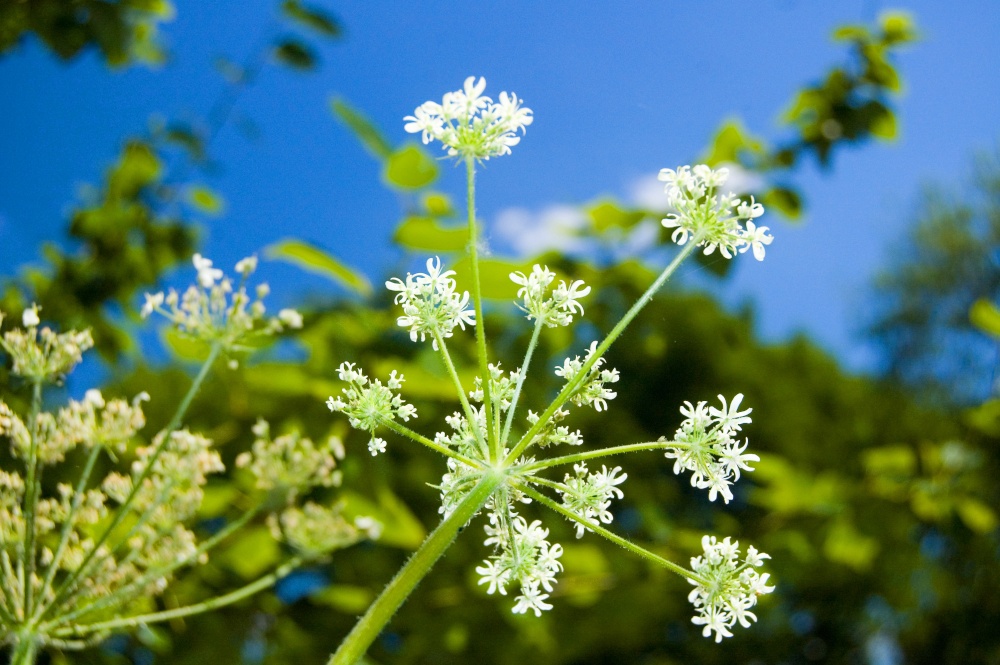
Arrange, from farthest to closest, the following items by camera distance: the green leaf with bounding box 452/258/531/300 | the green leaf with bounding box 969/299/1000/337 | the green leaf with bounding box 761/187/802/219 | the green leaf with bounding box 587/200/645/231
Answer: the green leaf with bounding box 969/299/1000/337 → the green leaf with bounding box 761/187/802/219 → the green leaf with bounding box 587/200/645/231 → the green leaf with bounding box 452/258/531/300

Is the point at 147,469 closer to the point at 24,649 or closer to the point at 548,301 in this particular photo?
the point at 24,649

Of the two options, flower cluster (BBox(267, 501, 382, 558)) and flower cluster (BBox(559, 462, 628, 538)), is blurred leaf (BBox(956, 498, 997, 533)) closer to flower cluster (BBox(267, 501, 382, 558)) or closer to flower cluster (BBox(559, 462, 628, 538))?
flower cluster (BBox(267, 501, 382, 558))

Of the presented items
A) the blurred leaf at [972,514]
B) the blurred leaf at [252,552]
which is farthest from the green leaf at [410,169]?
the blurred leaf at [972,514]

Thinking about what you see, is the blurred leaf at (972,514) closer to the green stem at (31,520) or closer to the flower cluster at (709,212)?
the flower cluster at (709,212)

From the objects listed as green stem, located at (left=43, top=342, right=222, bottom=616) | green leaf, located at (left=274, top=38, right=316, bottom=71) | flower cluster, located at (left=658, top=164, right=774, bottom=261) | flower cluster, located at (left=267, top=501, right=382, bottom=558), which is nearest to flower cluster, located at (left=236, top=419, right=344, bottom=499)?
flower cluster, located at (left=267, top=501, right=382, bottom=558)

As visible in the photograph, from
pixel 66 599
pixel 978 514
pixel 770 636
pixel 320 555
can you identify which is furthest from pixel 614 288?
pixel 770 636
